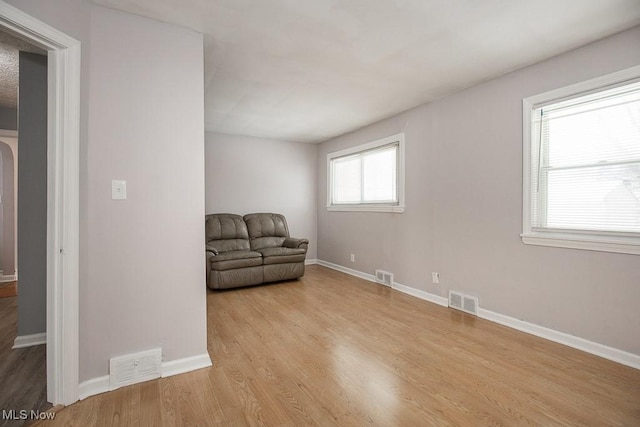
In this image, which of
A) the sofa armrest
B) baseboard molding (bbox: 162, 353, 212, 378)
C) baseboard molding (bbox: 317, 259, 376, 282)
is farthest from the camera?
the sofa armrest

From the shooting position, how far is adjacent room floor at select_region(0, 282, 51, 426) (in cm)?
172

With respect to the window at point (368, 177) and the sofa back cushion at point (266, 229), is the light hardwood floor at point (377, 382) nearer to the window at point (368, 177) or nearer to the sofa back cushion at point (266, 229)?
the window at point (368, 177)

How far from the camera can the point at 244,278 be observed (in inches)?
169

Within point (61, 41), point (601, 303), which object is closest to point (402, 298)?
point (601, 303)

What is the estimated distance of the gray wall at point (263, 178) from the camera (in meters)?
5.32

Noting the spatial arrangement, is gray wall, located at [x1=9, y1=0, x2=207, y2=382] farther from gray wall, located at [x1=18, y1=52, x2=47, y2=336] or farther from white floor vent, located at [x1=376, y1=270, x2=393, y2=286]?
white floor vent, located at [x1=376, y1=270, x2=393, y2=286]

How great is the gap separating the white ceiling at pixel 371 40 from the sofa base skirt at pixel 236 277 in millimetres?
2280

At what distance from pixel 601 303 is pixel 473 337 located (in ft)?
3.25

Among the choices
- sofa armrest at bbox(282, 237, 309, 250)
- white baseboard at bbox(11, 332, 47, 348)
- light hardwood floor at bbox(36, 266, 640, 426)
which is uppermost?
sofa armrest at bbox(282, 237, 309, 250)

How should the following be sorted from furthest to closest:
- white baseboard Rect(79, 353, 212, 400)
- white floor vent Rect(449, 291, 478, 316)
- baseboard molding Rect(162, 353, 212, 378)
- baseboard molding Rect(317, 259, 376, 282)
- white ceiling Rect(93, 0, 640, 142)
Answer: baseboard molding Rect(317, 259, 376, 282) → white floor vent Rect(449, 291, 478, 316) → baseboard molding Rect(162, 353, 212, 378) → white ceiling Rect(93, 0, 640, 142) → white baseboard Rect(79, 353, 212, 400)

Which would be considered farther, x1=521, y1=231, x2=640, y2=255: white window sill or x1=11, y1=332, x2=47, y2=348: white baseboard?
x1=11, y1=332, x2=47, y2=348: white baseboard

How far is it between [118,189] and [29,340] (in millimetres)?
1705

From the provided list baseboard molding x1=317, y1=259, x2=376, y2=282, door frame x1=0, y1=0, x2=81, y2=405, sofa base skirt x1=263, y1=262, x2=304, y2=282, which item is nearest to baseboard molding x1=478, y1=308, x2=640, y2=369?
baseboard molding x1=317, y1=259, x2=376, y2=282

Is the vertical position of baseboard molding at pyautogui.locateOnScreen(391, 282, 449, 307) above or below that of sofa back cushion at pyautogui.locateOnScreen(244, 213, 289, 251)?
below
